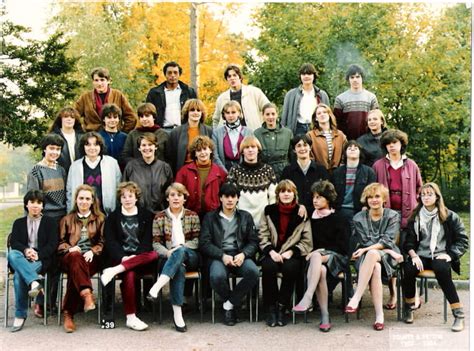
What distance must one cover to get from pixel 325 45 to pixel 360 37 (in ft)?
1.28

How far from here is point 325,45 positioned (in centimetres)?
709

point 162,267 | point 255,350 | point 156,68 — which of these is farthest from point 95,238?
point 156,68

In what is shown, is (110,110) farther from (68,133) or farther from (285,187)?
(285,187)

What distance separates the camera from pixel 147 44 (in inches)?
301

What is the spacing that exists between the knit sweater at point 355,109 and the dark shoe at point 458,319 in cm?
197

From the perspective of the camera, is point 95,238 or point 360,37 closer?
point 95,238

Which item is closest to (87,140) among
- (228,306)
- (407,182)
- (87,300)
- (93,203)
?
(93,203)

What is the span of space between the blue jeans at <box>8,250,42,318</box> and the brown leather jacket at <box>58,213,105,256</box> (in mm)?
306

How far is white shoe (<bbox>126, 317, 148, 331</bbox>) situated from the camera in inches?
202

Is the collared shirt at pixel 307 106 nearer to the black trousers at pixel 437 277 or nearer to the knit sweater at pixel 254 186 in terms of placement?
the knit sweater at pixel 254 186

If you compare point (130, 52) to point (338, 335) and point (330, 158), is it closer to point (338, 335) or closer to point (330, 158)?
point (330, 158)

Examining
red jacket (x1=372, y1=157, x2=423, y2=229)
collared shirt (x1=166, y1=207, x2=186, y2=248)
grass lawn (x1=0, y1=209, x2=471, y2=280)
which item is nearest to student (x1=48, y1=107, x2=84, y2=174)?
grass lawn (x1=0, y1=209, x2=471, y2=280)

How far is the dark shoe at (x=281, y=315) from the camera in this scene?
17.3ft

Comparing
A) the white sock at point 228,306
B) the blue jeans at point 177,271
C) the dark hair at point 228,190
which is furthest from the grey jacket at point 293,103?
the white sock at point 228,306
